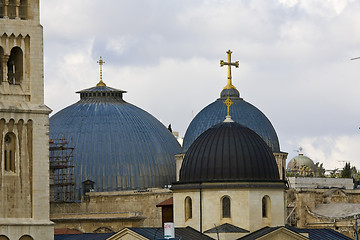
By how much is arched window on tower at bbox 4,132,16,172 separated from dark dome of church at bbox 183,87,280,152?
137 ft

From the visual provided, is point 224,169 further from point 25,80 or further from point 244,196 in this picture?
point 25,80

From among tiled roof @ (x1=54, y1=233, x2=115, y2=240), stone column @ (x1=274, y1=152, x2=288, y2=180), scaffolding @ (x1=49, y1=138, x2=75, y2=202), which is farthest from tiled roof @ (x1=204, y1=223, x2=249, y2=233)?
scaffolding @ (x1=49, y1=138, x2=75, y2=202)

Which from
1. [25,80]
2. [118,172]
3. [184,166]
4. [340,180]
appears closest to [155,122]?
[118,172]

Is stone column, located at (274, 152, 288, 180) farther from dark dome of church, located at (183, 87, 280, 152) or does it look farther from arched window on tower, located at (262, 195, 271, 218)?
arched window on tower, located at (262, 195, 271, 218)

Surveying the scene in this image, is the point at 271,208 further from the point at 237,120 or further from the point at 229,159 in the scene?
the point at 237,120

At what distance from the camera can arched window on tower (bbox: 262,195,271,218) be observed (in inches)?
4156

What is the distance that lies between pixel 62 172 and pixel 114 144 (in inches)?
248

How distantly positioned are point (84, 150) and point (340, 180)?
28.0 metres

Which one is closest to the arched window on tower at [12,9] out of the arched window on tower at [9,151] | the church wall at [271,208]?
the arched window on tower at [9,151]

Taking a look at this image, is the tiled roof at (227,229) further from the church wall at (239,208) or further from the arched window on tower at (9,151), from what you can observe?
the arched window on tower at (9,151)

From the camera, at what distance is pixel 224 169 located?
346 feet

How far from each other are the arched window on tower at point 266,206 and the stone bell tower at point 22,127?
16.6 m

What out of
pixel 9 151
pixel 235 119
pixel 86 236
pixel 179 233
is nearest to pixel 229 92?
pixel 235 119

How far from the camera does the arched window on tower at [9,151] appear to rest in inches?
3755
